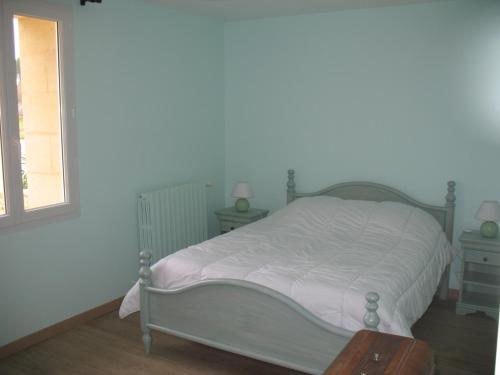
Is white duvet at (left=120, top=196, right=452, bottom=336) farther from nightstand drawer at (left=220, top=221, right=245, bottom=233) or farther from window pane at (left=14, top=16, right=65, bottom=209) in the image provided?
window pane at (left=14, top=16, right=65, bottom=209)

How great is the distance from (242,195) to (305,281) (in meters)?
1.93

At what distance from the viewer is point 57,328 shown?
11.4ft

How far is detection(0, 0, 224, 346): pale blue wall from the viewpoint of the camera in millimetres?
3314

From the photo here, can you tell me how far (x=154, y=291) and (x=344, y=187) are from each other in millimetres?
2022

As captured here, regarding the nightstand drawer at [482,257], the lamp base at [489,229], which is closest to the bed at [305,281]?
the nightstand drawer at [482,257]

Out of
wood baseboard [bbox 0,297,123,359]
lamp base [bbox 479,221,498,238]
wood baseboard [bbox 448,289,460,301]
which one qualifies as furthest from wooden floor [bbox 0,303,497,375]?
lamp base [bbox 479,221,498,238]

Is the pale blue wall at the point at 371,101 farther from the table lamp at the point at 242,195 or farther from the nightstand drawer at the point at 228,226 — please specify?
the nightstand drawer at the point at 228,226

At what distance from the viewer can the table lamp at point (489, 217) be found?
3.65 m

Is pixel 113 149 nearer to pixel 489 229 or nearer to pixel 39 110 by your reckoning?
pixel 39 110

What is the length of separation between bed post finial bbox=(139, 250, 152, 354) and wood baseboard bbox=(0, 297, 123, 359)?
70 centimetres

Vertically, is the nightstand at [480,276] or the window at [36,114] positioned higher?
the window at [36,114]

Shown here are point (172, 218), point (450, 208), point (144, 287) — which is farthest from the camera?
point (172, 218)

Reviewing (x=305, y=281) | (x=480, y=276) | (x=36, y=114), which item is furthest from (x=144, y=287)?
(x=480, y=276)

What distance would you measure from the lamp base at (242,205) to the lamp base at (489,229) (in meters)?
1.98
